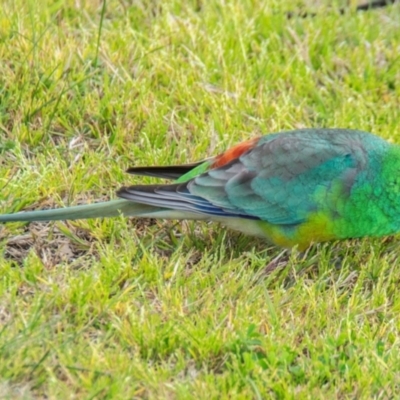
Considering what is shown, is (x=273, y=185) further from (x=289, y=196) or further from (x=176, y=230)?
(x=176, y=230)

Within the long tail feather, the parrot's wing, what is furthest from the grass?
the parrot's wing

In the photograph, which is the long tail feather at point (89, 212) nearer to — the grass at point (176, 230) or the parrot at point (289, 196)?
the parrot at point (289, 196)

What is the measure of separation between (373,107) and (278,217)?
1519 millimetres

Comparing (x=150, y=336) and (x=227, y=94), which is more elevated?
(x=227, y=94)

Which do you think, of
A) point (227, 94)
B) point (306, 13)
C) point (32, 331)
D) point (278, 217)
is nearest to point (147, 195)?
point (278, 217)

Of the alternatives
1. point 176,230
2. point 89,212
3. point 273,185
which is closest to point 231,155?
point 273,185

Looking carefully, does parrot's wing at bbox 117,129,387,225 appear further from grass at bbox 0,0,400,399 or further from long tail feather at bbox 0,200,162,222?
grass at bbox 0,0,400,399

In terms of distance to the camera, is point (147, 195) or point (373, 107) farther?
point (373, 107)

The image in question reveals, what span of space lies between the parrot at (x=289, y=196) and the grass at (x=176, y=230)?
6.1 inches

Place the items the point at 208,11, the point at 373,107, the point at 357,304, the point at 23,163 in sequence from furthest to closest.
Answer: the point at 208,11, the point at 373,107, the point at 23,163, the point at 357,304

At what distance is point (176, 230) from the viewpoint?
4.19 m

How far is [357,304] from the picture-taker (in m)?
3.76

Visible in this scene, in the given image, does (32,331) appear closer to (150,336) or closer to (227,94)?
(150,336)

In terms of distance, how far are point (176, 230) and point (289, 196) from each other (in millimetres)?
620
